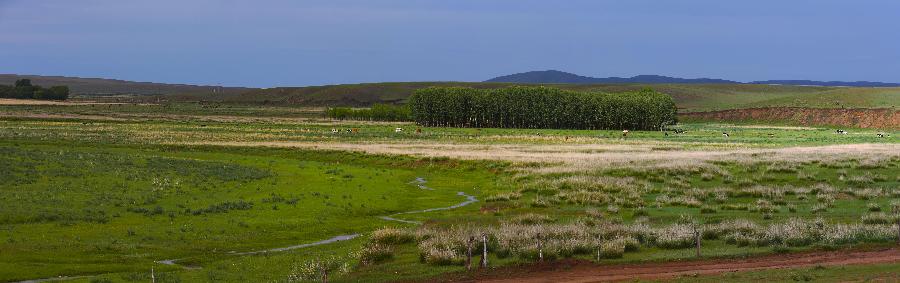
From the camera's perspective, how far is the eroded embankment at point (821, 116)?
6206 inches

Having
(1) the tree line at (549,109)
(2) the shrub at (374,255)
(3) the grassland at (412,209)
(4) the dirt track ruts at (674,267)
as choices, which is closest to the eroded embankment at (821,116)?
(1) the tree line at (549,109)

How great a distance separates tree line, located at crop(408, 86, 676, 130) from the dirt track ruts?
405 ft

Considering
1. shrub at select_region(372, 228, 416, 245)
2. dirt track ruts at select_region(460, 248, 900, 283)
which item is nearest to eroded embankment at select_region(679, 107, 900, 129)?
dirt track ruts at select_region(460, 248, 900, 283)

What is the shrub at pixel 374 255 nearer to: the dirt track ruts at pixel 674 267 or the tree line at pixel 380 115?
the dirt track ruts at pixel 674 267

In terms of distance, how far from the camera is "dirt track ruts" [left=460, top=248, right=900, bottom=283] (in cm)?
2066

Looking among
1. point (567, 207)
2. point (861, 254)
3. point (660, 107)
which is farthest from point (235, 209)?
point (660, 107)

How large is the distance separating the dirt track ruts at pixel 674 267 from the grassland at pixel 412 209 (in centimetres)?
82

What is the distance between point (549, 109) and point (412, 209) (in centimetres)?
11073

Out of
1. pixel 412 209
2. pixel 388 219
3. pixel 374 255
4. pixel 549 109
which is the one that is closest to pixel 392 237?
pixel 374 255

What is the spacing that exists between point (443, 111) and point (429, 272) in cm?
13279

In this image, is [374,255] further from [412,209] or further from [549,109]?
[549,109]

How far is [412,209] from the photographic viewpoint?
39.1 meters

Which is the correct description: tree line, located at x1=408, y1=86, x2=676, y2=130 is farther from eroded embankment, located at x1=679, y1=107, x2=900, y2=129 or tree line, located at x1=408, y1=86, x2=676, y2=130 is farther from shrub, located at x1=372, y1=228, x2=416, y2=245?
shrub, located at x1=372, y1=228, x2=416, y2=245

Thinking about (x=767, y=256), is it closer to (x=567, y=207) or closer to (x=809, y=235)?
(x=809, y=235)
